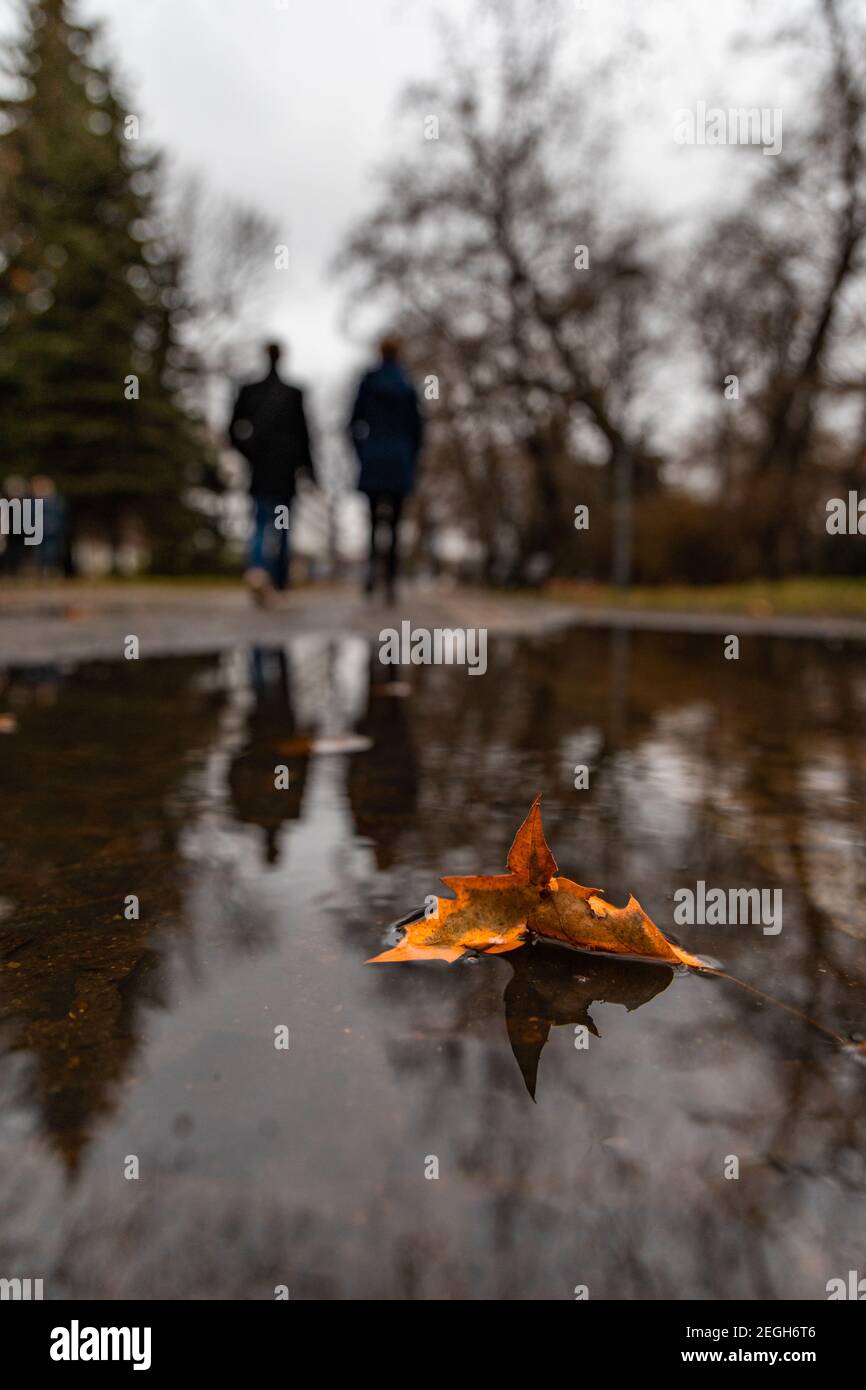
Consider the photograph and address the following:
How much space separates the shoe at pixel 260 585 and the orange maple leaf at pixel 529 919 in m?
9.90

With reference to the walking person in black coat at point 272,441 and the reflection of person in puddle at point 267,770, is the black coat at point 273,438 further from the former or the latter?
the reflection of person in puddle at point 267,770

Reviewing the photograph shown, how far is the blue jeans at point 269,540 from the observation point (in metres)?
10.7

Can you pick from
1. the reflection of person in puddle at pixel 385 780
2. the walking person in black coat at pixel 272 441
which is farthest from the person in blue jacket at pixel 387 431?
the reflection of person in puddle at pixel 385 780

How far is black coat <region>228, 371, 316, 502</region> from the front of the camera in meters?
10.5

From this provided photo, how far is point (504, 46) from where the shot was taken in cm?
2364

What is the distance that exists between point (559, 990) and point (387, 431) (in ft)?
31.0

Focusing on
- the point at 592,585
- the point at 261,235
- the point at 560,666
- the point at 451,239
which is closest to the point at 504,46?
the point at 451,239

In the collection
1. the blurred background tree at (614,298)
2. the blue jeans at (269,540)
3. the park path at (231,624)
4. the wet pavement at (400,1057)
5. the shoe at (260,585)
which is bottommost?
the wet pavement at (400,1057)

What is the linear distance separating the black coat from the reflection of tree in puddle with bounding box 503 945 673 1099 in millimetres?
9120

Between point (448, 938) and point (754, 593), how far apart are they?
60.9 ft

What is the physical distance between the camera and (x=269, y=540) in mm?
11898

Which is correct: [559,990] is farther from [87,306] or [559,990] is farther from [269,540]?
[87,306]
